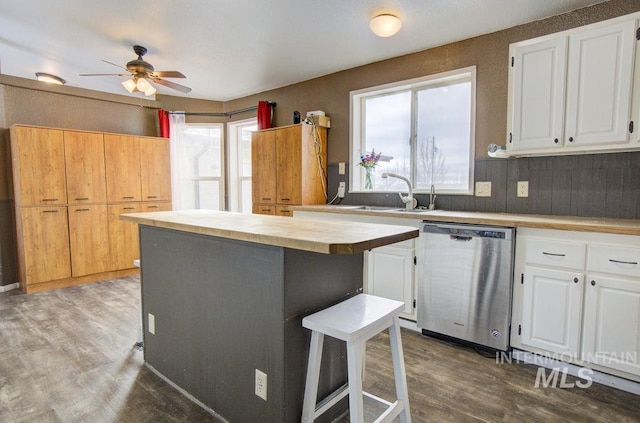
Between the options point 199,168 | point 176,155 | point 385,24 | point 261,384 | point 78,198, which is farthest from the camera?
point 199,168

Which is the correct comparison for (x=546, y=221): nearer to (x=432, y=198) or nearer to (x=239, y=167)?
(x=432, y=198)

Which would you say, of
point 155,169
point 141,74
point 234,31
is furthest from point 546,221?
point 155,169

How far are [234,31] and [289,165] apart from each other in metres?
1.47

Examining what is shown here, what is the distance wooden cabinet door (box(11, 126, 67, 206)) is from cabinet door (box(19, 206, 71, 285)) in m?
0.12

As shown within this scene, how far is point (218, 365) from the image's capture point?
1764mm

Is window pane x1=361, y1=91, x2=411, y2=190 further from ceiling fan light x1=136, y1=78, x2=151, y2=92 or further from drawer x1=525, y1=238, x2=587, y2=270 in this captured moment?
ceiling fan light x1=136, y1=78, x2=151, y2=92

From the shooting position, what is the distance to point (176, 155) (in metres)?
5.00

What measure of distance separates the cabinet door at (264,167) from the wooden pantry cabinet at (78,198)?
1408 millimetres

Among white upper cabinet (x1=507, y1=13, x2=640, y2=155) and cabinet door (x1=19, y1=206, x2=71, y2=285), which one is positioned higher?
white upper cabinet (x1=507, y1=13, x2=640, y2=155)

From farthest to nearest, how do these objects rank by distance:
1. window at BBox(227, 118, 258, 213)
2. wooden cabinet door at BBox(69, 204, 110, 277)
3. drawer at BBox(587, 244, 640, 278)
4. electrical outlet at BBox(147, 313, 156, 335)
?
window at BBox(227, 118, 258, 213)
wooden cabinet door at BBox(69, 204, 110, 277)
electrical outlet at BBox(147, 313, 156, 335)
drawer at BBox(587, 244, 640, 278)

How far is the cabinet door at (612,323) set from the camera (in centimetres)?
193

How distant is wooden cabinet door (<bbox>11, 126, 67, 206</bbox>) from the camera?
3674 millimetres

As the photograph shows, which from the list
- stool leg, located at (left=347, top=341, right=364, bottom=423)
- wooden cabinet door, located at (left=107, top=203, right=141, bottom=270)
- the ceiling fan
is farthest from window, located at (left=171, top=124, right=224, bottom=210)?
stool leg, located at (left=347, top=341, right=364, bottom=423)

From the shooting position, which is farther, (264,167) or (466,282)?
(264,167)
